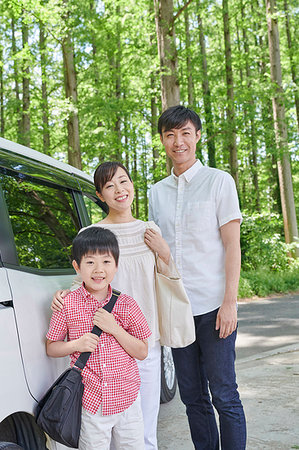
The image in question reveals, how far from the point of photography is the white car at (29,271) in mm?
2004

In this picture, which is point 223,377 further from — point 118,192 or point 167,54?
point 167,54

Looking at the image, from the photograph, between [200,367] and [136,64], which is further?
[136,64]

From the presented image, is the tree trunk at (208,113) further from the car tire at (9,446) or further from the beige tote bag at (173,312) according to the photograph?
the car tire at (9,446)

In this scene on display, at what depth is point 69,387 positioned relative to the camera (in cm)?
215

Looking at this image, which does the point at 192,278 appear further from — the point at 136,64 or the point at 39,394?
the point at 136,64

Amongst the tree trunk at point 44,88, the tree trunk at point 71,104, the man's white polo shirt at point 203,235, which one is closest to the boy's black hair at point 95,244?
the man's white polo shirt at point 203,235

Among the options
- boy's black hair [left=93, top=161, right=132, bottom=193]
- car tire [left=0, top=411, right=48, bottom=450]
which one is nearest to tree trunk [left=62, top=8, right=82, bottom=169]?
boy's black hair [left=93, top=161, right=132, bottom=193]

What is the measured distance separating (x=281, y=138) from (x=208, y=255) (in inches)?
594

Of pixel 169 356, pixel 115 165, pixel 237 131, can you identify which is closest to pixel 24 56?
pixel 237 131

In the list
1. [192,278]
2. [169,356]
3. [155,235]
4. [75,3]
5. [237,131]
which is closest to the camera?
[155,235]

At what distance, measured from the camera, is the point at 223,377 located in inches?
113

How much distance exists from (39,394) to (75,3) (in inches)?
578

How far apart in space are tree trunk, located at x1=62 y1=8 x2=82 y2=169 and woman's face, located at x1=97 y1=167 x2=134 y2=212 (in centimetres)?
1191

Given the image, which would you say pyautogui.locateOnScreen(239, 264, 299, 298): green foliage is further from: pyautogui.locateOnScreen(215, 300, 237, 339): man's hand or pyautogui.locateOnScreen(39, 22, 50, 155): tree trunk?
pyautogui.locateOnScreen(215, 300, 237, 339): man's hand
